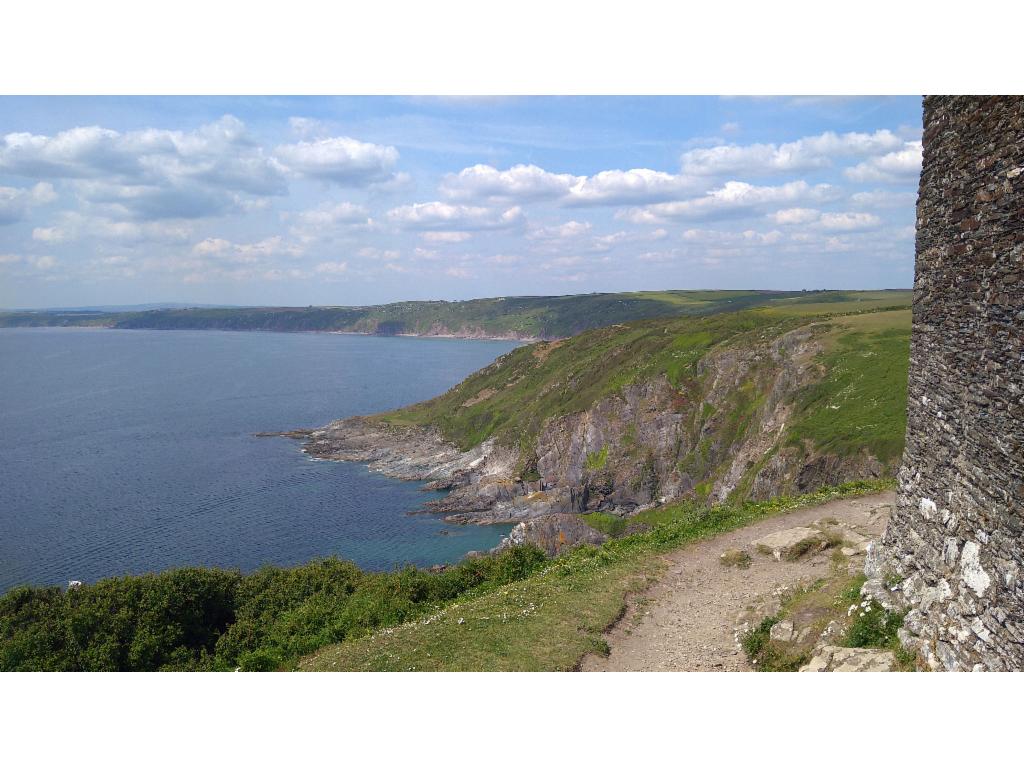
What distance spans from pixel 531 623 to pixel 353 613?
7030 millimetres

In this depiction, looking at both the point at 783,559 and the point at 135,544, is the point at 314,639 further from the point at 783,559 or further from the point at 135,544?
the point at 135,544

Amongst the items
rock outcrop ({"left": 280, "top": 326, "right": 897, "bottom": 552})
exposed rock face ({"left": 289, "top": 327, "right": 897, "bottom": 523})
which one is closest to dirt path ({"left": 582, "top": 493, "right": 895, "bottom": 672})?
rock outcrop ({"left": 280, "top": 326, "right": 897, "bottom": 552})

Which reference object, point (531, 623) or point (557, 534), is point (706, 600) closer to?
point (531, 623)

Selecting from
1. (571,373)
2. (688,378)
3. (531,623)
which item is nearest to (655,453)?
(688,378)

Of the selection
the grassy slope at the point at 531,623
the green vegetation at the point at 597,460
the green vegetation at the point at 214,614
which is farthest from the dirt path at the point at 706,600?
the green vegetation at the point at 597,460

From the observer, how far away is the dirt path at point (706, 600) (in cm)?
1373

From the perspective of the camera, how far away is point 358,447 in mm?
94188

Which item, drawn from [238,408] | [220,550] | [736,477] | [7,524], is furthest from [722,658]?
[238,408]

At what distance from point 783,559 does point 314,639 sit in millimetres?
13441

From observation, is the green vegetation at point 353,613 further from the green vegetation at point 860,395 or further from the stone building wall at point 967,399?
the green vegetation at point 860,395

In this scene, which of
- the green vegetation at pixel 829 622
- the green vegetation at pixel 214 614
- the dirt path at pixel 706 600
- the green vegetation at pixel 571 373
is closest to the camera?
the green vegetation at pixel 829 622

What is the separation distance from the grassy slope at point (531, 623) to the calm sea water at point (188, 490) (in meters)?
37.4

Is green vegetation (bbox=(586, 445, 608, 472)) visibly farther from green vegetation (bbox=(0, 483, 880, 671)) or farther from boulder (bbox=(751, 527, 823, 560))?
boulder (bbox=(751, 527, 823, 560))

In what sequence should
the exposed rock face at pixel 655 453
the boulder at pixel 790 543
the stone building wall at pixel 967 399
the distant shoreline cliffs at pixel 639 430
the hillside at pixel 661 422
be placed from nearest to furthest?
the stone building wall at pixel 967 399 → the boulder at pixel 790 543 → the hillside at pixel 661 422 → the distant shoreline cliffs at pixel 639 430 → the exposed rock face at pixel 655 453
